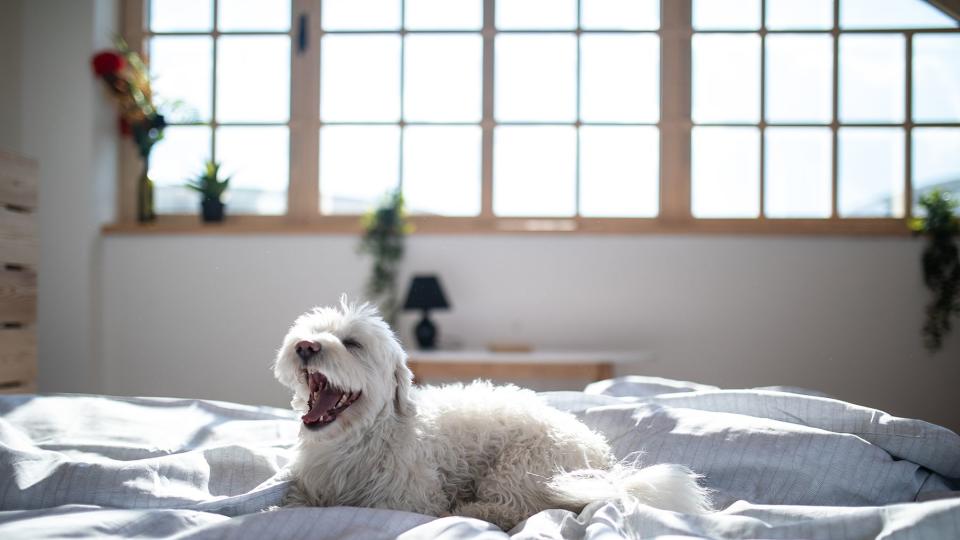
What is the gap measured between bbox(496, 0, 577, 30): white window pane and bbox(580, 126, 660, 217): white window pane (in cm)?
59

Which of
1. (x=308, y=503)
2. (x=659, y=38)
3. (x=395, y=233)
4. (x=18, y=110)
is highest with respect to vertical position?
(x=659, y=38)

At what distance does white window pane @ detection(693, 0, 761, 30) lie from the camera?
384cm

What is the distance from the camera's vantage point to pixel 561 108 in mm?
3902

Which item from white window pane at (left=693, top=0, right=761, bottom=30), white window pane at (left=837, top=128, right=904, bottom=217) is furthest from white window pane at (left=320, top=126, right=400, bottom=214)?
white window pane at (left=837, top=128, right=904, bottom=217)

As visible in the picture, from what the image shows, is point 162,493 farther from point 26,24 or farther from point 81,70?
point 26,24

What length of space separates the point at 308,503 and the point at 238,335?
2.62 m

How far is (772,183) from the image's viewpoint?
382 centimetres

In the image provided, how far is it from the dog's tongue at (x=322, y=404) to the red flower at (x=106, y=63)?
10.0 feet

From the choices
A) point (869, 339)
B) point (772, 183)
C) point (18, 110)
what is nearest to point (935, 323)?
point (869, 339)

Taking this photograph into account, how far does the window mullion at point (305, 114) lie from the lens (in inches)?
153

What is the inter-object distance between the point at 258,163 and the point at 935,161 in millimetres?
3608

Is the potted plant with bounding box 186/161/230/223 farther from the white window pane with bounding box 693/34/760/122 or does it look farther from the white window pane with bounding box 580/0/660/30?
the white window pane with bounding box 693/34/760/122

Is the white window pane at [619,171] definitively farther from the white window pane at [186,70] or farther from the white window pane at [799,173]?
the white window pane at [186,70]

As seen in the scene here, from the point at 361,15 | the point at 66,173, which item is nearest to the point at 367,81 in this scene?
the point at 361,15
